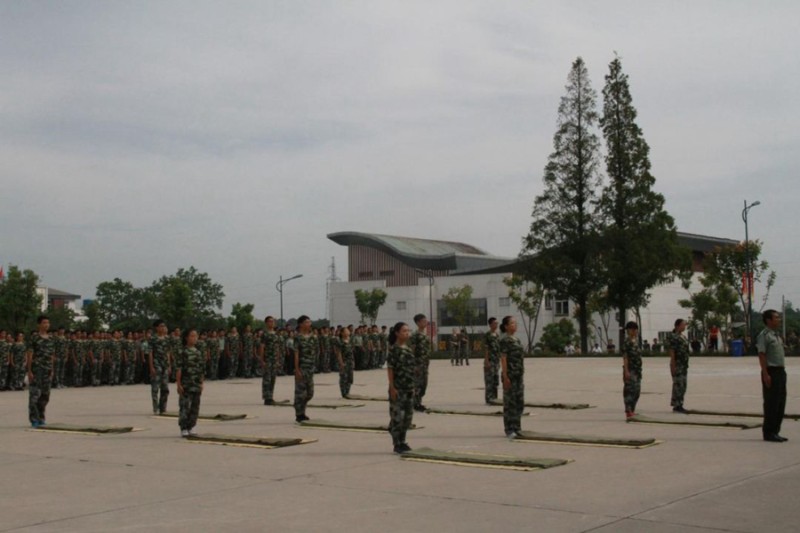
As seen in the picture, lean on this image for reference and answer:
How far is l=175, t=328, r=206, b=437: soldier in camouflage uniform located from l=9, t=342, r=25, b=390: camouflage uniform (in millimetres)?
16396

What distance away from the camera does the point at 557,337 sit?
7275 cm

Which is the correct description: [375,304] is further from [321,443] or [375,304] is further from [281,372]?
[321,443]

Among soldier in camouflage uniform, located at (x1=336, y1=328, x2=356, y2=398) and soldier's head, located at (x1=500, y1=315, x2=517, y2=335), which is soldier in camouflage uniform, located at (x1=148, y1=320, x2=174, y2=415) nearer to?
soldier in camouflage uniform, located at (x1=336, y1=328, x2=356, y2=398)

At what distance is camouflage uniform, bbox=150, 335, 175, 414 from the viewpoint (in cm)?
1705

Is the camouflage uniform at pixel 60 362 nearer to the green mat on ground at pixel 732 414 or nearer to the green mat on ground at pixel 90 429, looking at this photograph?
the green mat on ground at pixel 90 429

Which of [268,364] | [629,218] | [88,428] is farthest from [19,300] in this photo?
[88,428]

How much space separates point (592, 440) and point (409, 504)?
4.34m

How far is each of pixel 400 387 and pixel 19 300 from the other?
5096cm

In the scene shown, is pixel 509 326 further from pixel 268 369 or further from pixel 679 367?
pixel 268 369

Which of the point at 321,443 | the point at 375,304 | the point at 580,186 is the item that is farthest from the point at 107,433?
the point at 375,304

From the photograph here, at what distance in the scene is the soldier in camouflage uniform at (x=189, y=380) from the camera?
42.3 feet

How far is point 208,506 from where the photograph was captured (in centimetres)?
788

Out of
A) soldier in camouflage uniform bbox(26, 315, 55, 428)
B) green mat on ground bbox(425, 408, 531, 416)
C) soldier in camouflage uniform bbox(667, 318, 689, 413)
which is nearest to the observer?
soldier in camouflage uniform bbox(26, 315, 55, 428)

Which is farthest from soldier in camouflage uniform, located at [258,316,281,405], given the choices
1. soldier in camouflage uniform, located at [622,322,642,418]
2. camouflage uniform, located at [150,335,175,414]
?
soldier in camouflage uniform, located at [622,322,642,418]
